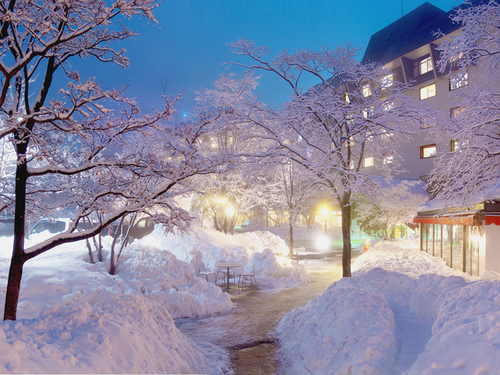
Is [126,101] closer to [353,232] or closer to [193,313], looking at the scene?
[193,313]

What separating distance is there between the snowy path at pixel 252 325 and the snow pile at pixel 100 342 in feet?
3.86

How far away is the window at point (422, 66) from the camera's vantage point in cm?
2608

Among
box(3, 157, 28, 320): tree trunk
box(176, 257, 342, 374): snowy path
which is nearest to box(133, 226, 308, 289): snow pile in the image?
box(176, 257, 342, 374): snowy path

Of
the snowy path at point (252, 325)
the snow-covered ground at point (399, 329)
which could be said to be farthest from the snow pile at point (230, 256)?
the snow-covered ground at point (399, 329)

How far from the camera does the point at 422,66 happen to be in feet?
88.1

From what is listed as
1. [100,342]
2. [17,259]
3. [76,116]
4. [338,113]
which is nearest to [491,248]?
[338,113]

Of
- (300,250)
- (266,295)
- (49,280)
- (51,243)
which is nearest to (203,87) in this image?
(300,250)

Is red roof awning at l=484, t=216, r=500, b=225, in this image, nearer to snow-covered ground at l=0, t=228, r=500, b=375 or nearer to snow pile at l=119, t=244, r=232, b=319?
snow-covered ground at l=0, t=228, r=500, b=375

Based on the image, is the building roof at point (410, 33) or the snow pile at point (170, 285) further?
the building roof at point (410, 33)

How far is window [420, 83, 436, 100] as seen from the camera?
25.5 metres

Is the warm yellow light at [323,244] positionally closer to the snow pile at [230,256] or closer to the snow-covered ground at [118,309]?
the snow pile at [230,256]

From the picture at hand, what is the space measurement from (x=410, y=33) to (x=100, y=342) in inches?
1252

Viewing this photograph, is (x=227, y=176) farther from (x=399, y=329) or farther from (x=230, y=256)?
(x=399, y=329)

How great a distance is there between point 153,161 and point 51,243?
199 centimetres
